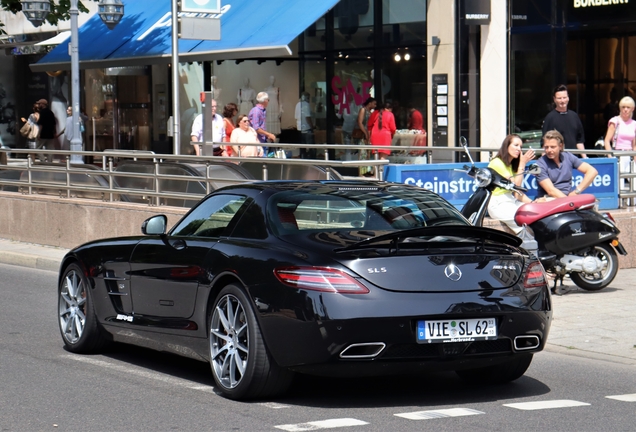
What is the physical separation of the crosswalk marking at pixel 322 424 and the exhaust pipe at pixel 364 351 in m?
0.35

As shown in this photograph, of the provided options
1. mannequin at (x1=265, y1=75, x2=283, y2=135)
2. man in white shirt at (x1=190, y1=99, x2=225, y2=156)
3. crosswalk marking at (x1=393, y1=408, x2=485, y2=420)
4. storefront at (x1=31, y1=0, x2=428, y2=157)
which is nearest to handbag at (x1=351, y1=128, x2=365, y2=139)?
storefront at (x1=31, y1=0, x2=428, y2=157)

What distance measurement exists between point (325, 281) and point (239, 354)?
2.67ft

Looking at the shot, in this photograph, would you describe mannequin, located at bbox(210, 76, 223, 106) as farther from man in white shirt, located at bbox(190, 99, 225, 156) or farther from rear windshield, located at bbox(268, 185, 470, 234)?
rear windshield, located at bbox(268, 185, 470, 234)

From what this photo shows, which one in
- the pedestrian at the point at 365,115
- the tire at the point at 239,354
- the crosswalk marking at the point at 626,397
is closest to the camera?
the tire at the point at 239,354

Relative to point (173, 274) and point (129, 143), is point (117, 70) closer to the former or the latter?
point (129, 143)

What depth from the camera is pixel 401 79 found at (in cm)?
2431

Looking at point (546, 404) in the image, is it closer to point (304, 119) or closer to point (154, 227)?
point (154, 227)

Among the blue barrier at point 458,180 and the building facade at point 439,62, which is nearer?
the blue barrier at point 458,180

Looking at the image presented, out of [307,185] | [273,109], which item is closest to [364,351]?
[307,185]

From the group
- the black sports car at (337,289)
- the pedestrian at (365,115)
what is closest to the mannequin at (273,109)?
the pedestrian at (365,115)

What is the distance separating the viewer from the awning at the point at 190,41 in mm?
21688

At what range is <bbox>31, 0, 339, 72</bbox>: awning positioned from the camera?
2169 centimetres

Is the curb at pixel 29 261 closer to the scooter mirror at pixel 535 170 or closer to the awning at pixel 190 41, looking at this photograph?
the awning at pixel 190 41

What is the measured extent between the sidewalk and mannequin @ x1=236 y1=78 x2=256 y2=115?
15.5 m
